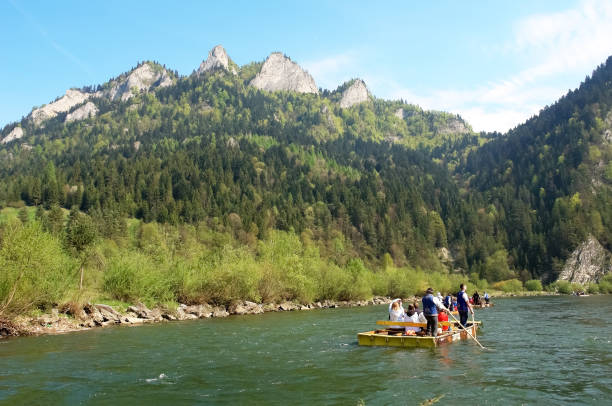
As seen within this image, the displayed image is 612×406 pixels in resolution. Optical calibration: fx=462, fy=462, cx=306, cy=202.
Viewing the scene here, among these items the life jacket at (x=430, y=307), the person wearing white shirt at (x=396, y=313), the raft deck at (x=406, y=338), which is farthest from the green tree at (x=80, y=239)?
the life jacket at (x=430, y=307)

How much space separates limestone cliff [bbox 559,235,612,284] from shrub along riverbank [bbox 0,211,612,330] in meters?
66.5

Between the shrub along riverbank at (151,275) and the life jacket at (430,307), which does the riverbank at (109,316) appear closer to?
the shrub along riverbank at (151,275)

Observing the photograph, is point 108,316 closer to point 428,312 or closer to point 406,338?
point 406,338

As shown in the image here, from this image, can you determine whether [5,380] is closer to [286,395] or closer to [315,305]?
[286,395]

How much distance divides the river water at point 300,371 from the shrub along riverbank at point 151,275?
19.1ft

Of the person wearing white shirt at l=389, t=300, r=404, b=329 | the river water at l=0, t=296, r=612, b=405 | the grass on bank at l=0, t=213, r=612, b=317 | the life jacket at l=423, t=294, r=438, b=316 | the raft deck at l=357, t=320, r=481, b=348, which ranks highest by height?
the grass on bank at l=0, t=213, r=612, b=317

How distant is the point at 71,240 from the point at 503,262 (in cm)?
16164

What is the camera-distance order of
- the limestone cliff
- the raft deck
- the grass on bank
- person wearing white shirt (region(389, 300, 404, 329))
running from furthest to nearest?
1. the limestone cliff
2. the grass on bank
3. person wearing white shirt (region(389, 300, 404, 329))
4. the raft deck

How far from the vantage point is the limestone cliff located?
538 feet

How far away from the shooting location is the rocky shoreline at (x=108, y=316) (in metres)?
36.4

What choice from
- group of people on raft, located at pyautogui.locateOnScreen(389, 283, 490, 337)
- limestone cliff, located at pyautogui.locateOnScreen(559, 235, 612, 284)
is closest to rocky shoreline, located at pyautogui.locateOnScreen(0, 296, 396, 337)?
group of people on raft, located at pyautogui.locateOnScreen(389, 283, 490, 337)

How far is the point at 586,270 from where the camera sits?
166 metres

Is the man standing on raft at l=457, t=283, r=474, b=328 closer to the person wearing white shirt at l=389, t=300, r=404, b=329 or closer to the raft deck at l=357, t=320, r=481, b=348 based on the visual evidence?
the raft deck at l=357, t=320, r=481, b=348

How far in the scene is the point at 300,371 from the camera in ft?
72.2
